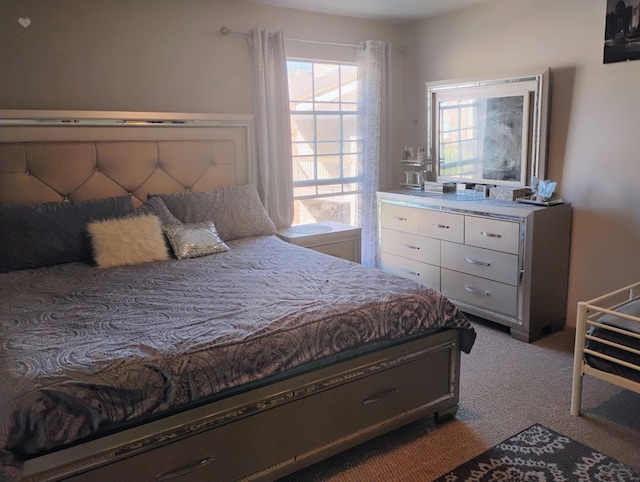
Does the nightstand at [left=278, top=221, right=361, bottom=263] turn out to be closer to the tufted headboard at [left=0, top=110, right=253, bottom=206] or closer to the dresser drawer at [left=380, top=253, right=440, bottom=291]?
the dresser drawer at [left=380, top=253, right=440, bottom=291]

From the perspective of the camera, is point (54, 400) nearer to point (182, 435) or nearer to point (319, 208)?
point (182, 435)

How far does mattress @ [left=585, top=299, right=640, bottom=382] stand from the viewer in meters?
2.21

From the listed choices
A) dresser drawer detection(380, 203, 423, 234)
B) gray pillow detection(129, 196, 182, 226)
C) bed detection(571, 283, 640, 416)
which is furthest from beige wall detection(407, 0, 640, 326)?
gray pillow detection(129, 196, 182, 226)

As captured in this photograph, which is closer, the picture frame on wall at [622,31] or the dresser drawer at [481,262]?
the picture frame on wall at [622,31]

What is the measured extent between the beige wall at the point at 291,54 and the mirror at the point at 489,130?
131 mm

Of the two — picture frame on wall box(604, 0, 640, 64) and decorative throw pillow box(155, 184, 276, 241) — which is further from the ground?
picture frame on wall box(604, 0, 640, 64)

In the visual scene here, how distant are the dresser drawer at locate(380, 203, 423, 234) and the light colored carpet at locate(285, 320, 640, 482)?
122 centimetres

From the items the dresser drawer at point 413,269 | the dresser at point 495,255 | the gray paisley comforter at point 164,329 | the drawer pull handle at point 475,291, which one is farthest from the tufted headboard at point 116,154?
the drawer pull handle at point 475,291

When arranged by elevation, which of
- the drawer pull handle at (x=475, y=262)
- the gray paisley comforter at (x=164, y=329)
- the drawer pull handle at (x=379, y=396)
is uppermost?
the gray paisley comforter at (x=164, y=329)

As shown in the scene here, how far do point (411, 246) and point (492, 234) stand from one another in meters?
0.78

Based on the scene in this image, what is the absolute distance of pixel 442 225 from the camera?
3.71 metres

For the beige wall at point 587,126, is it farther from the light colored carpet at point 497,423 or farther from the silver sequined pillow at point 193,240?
the silver sequined pillow at point 193,240

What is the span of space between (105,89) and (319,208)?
1943 mm

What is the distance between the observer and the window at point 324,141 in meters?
4.16
